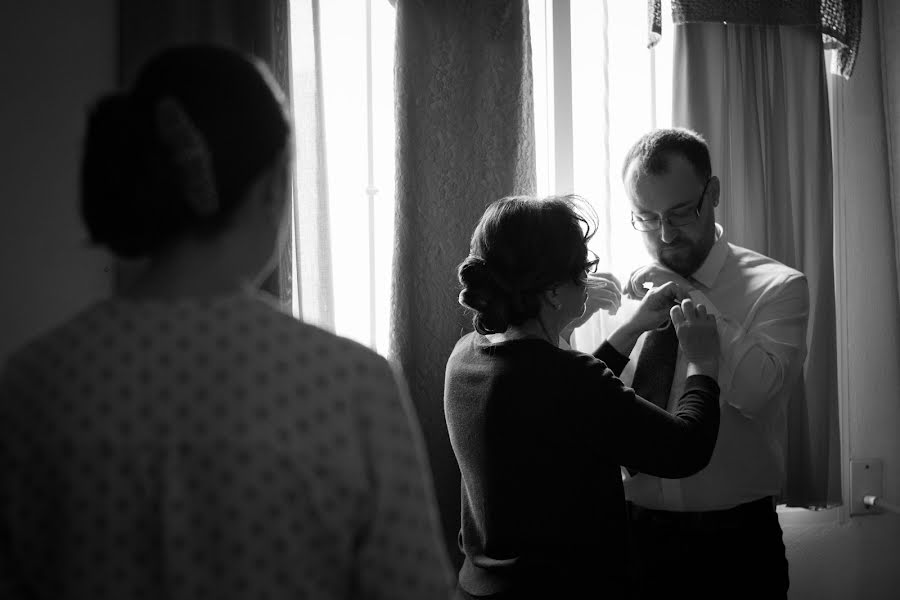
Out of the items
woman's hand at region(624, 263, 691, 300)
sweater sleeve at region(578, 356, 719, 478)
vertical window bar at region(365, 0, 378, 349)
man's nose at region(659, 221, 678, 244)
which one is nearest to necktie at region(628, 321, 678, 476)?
woman's hand at region(624, 263, 691, 300)

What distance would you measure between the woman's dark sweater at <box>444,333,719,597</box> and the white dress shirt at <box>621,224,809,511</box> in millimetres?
368

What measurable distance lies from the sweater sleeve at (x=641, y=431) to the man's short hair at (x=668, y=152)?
28.1 inches

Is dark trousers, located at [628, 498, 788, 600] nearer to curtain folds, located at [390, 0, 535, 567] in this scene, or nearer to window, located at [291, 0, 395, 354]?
curtain folds, located at [390, 0, 535, 567]

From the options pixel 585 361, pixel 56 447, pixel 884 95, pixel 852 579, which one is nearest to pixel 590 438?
pixel 585 361

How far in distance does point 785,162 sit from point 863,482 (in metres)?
1.09

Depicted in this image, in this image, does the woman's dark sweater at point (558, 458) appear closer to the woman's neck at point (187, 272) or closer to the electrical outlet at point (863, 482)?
the woman's neck at point (187, 272)

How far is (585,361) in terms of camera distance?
1244mm

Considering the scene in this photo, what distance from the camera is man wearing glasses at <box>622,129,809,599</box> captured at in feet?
5.27

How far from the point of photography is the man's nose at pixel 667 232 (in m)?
1.78

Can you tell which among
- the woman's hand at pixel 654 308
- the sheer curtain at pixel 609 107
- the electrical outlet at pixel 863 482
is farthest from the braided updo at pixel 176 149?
the electrical outlet at pixel 863 482

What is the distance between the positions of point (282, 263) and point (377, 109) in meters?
0.55

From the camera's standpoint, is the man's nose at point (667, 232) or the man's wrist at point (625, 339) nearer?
the man's wrist at point (625, 339)

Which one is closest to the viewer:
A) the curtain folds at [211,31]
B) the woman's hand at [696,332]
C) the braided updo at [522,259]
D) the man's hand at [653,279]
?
the braided updo at [522,259]

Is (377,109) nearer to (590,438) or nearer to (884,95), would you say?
(590,438)
